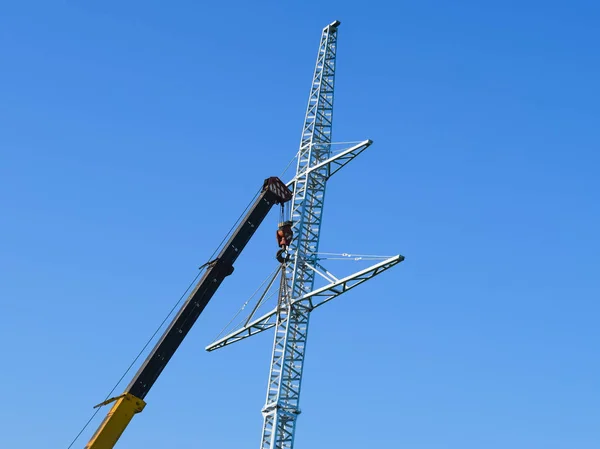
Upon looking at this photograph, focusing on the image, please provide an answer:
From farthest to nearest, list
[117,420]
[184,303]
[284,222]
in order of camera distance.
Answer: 1. [284,222]
2. [184,303]
3. [117,420]

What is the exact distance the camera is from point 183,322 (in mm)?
45531

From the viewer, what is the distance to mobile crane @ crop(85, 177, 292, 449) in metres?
42.8

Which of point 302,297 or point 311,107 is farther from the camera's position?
point 311,107

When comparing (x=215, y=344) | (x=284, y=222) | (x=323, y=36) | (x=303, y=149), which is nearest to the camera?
(x=284, y=222)

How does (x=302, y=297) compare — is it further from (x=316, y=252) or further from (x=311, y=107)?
(x=311, y=107)

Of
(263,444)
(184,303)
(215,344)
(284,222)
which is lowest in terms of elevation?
(263,444)

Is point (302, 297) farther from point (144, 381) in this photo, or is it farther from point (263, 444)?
point (144, 381)

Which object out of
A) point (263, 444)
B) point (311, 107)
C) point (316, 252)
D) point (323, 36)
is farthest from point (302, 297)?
point (323, 36)

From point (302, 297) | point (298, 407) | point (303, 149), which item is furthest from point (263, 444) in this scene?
point (303, 149)

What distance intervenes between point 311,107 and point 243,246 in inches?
794

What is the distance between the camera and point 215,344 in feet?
194

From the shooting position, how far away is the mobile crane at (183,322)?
42844mm

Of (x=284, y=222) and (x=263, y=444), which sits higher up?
(x=284, y=222)

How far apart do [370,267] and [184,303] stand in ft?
38.6
